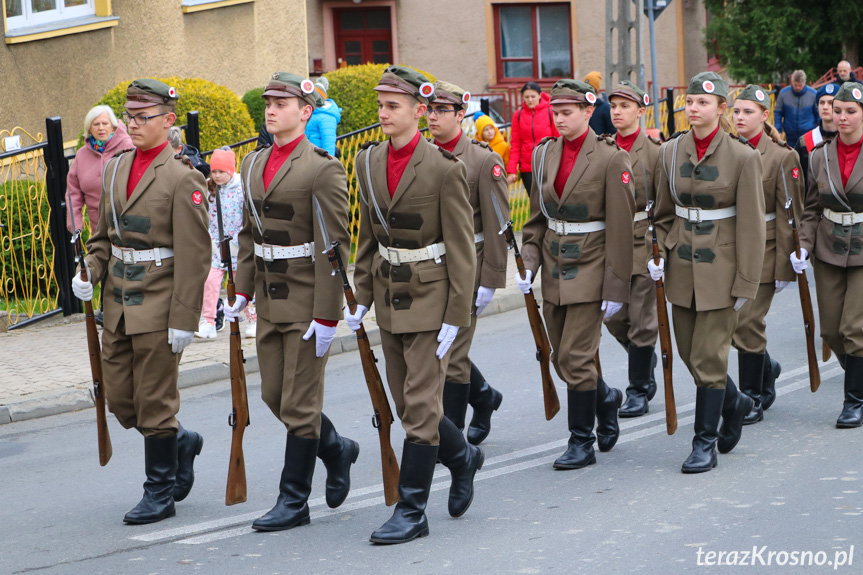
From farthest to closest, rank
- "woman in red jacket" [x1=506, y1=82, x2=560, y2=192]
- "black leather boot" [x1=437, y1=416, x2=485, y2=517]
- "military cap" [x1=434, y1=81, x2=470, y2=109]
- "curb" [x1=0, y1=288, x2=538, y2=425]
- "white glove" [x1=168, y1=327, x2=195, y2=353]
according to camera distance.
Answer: "woman in red jacket" [x1=506, y1=82, x2=560, y2=192], "curb" [x1=0, y1=288, x2=538, y2=425], "military cap" [x1=434, y1=81, x2=470, y2=109], "white glove" [x1=168, y1=327, x2=195, y2=353], "black leather boot" [x1=437, y1=416, x2=485, y2=517]

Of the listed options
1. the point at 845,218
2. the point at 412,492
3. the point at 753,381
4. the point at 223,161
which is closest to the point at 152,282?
the point at 412,492

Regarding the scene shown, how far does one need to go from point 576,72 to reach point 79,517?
27.5m

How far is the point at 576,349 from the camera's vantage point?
22.7 feet

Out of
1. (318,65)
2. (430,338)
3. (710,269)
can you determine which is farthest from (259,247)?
(318,65)

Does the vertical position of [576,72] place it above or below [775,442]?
Answer: above

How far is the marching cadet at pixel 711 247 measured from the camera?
6754 mm

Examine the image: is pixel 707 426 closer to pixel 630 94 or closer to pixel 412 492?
pixel 412 492

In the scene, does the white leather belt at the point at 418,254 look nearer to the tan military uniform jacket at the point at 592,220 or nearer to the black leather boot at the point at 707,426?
the tan military uniform jacket at the point at 592,220

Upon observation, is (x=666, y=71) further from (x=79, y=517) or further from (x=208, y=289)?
(x=79, y=517)

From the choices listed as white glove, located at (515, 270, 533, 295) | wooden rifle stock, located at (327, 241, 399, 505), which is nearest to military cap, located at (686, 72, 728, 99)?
white glove, located at (515, 270, 533, 295)

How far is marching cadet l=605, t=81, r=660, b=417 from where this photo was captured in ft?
26.4

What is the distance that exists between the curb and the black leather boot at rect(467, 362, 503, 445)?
228 cm

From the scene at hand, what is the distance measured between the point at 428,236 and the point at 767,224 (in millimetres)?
2884

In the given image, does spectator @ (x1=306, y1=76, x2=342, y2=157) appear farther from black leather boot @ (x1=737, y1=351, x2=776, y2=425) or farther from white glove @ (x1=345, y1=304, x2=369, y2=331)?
white glove @ (x1=345, y1=304, x2=369, y2=331)
